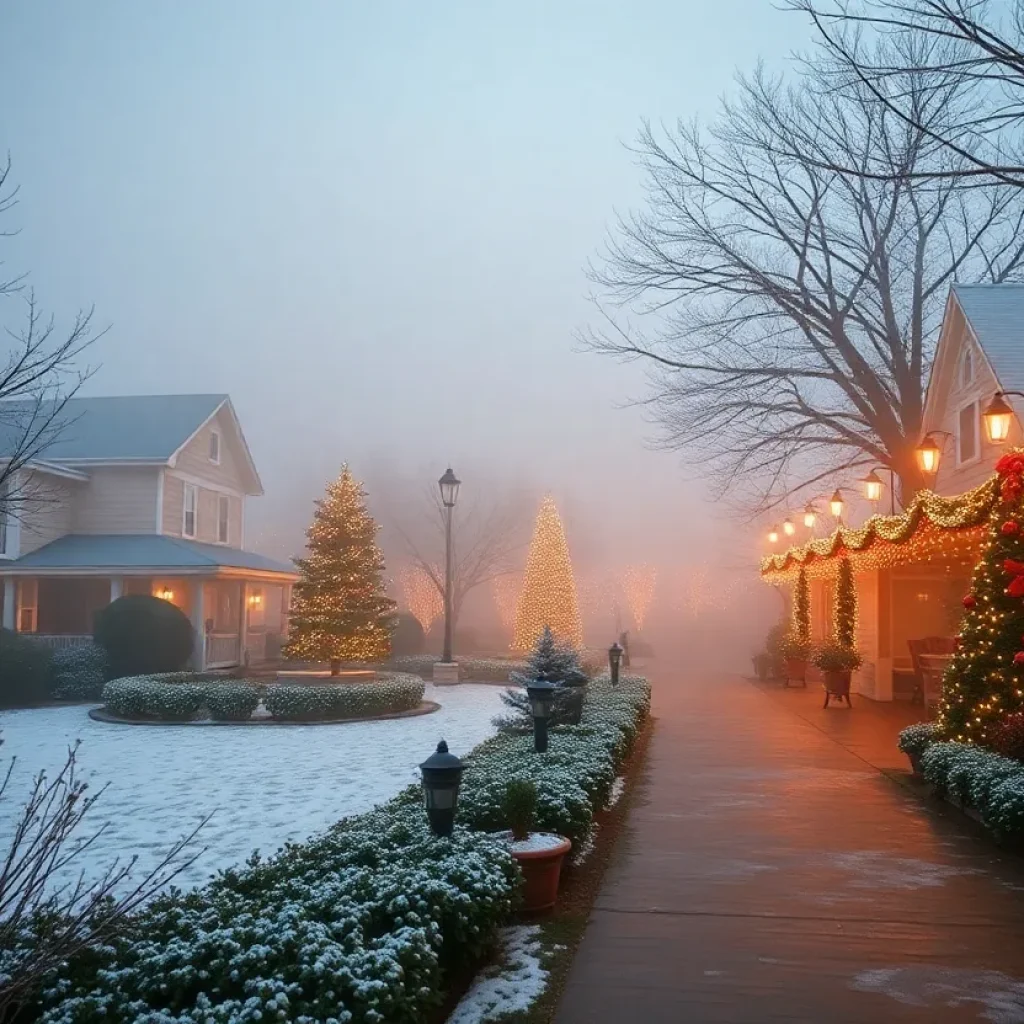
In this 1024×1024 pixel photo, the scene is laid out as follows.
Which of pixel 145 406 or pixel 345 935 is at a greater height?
pixel 145 406

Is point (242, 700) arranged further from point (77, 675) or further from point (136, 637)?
point (77, 675)

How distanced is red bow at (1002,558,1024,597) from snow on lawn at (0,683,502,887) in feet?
22.6

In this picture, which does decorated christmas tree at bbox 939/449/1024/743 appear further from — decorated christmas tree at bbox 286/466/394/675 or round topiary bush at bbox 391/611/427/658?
round topiary bush at bbox 391/611/427/658

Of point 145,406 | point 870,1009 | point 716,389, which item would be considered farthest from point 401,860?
point 145,406

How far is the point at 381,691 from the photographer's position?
21.3 metres

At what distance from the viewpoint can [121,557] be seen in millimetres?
27031

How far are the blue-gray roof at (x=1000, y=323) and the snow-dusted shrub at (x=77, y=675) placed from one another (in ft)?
66.8

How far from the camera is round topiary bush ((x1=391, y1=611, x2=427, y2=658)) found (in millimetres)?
35969

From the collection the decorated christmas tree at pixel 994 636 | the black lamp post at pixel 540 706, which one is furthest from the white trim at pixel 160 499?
the decorated christmas tree at pixel 994 636

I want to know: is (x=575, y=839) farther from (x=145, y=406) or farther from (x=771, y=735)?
(x=145, y=406)

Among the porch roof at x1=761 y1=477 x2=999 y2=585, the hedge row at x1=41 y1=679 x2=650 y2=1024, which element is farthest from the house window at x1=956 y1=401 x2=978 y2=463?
the hedge row at x1=41 y1=679 x2=650 y2=1024

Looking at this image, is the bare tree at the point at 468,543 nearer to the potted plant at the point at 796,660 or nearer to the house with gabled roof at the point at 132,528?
the house with gabled roof at the point at 132,528

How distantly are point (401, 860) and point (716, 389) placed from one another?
18.6m

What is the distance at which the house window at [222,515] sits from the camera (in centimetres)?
3334
